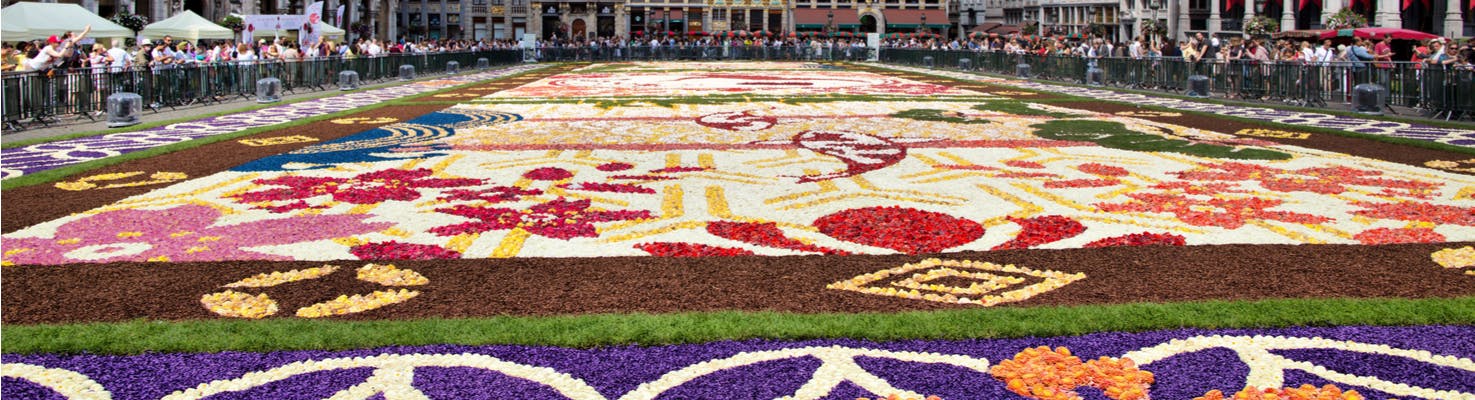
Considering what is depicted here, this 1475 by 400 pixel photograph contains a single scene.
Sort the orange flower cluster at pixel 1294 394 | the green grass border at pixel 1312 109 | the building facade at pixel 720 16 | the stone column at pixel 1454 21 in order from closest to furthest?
the orange flower cluster at pixel 1294 394 → the green grass border at pixel 1312 109 → the stone column at pixel 1454 21 → the building facade at pixel 720 16

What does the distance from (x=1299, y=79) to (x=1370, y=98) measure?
9.44 feet

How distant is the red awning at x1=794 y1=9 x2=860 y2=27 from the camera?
91.7 m

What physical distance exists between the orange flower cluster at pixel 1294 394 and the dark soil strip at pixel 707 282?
137 cm

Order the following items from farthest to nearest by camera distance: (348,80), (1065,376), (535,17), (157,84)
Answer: (535,17) < (348,80) < (157,84) < (1065,376)

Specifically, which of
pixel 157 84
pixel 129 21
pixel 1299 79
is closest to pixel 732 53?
pixel 129 21

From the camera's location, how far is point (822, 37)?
265 ft

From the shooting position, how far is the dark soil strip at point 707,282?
5.56 m

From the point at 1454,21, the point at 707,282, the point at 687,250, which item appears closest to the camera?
the point at 707,282

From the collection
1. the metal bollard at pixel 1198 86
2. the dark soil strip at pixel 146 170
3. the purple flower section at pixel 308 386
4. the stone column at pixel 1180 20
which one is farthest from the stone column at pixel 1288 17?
the purple flower section at pixel 308 386

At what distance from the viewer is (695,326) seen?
5145 millimetres

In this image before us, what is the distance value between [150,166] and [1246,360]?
33.8 feet

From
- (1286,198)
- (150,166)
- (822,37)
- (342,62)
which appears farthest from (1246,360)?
(822,37)

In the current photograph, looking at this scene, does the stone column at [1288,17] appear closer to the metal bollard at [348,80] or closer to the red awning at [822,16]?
the red awning at [822,16]

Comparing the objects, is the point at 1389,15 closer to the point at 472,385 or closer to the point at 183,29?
the point at 183,29
